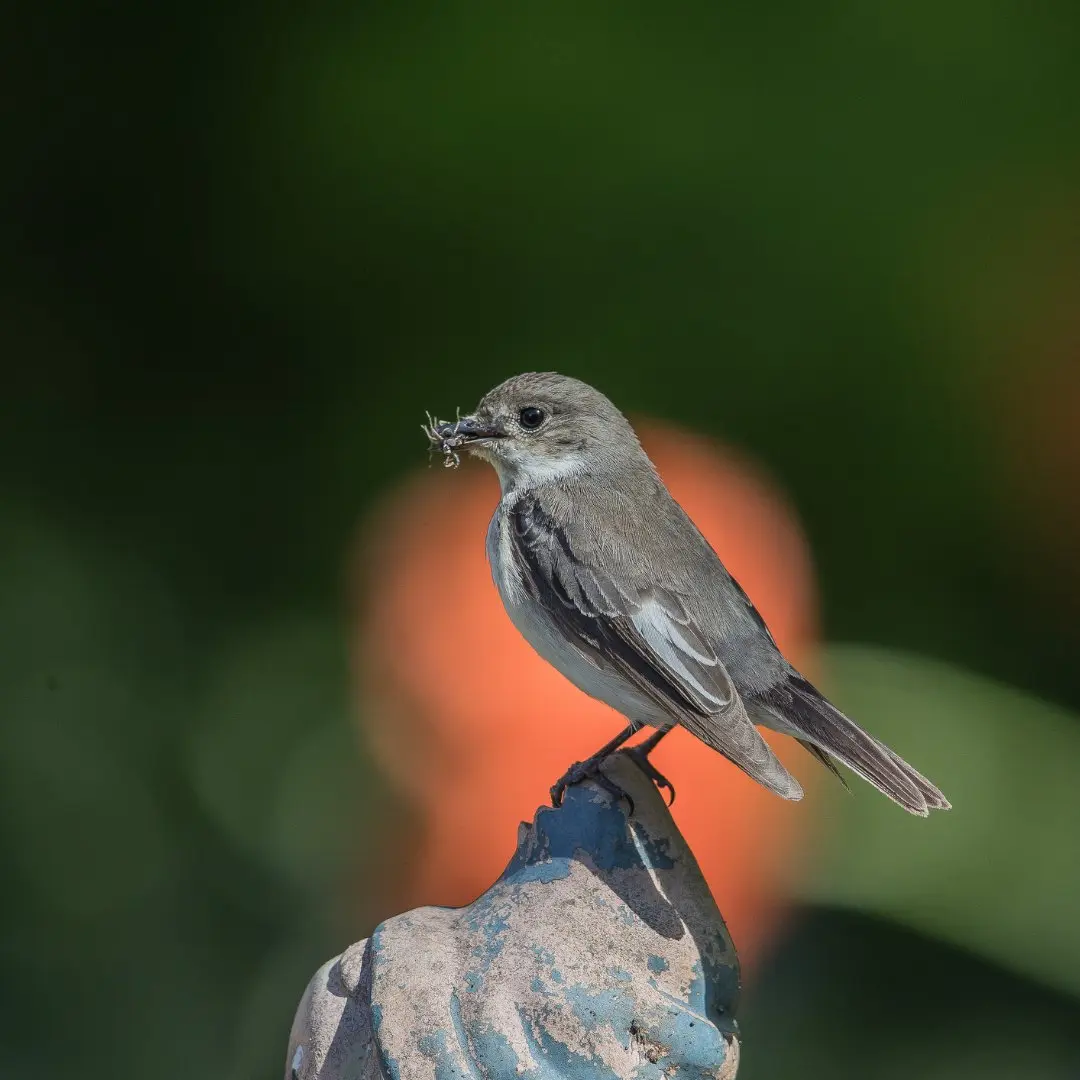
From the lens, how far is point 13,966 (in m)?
4.12

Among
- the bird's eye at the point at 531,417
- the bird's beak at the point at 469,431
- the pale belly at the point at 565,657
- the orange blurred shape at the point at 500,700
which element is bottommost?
the orange blurred shape at the point at 500,700

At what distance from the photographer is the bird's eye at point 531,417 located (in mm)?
3178

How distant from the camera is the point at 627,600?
285 centimetres

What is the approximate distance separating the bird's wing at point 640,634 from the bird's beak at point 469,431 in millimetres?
272

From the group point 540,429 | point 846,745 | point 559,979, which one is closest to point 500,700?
point 540,429

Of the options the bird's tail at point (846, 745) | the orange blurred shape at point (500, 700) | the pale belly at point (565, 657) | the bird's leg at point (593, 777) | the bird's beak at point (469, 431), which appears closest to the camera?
the bird's leg at point (593, 777)

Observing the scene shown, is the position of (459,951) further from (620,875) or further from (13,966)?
(13,966)

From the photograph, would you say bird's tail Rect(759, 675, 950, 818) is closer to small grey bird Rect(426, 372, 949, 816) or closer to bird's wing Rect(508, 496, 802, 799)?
small grey bird Rect(426, 372, 949, 816)

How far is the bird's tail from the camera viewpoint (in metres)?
2.59

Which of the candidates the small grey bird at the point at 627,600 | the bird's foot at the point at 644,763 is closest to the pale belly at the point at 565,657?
the small grey bird at the point at 627,600

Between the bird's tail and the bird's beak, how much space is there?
87 cm

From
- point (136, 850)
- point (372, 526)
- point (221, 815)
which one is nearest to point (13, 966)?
point (136, 850)

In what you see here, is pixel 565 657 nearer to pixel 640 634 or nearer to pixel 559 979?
pixel 640 634

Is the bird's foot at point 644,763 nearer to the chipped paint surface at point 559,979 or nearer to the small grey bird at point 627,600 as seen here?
the small grey bird at point 627,600
